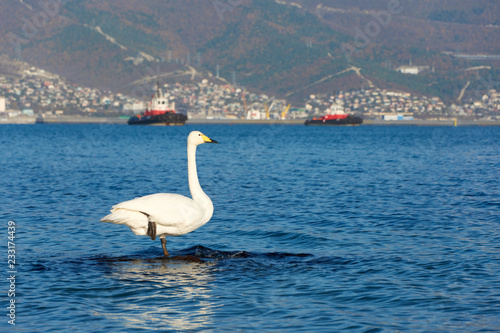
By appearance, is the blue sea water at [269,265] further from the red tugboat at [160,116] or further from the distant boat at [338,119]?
the distant boat at [338,119]

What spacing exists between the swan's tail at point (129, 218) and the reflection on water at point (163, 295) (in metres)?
0.79

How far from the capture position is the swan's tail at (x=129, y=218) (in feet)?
38.1

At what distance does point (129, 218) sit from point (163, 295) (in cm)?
221

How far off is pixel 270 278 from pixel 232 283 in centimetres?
71

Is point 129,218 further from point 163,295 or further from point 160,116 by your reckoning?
point 160,116

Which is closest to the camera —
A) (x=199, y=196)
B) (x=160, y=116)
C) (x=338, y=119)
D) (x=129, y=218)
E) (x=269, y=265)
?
(x=129, y=218)

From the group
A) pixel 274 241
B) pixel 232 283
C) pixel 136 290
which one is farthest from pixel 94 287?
pixel 274 241

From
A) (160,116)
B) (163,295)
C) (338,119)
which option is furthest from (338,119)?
(163,295)

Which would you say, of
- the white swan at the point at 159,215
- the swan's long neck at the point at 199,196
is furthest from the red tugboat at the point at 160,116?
the white swan at the point at 159,215

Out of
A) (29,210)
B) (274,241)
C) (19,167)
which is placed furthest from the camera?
(19,167)

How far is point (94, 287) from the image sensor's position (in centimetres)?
1042

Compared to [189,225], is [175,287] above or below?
below

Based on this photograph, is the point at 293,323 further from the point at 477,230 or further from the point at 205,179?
the point at 205,179

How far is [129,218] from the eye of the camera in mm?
11703
